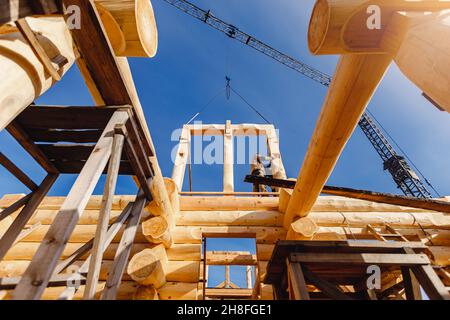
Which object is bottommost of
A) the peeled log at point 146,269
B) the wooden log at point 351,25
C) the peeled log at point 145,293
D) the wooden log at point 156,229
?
the peeled log at point 145,293

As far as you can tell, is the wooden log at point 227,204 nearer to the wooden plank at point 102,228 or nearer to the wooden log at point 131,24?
the wooden plank at point 102,228

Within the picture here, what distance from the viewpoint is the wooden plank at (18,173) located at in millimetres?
3832

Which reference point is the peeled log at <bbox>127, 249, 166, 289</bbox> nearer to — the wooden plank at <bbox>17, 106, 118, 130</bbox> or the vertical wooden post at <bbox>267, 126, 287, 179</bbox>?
the wooden plank at <bbox>17, 106, 118, 130</bbox>

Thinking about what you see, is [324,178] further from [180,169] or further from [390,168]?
[390,168]

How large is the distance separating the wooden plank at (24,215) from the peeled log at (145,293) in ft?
7.05

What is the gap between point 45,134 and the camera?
372 centimetres

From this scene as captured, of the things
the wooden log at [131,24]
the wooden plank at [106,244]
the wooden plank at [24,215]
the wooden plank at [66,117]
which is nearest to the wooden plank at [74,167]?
the wooden plank at [24,215]

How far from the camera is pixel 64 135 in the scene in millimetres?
3730

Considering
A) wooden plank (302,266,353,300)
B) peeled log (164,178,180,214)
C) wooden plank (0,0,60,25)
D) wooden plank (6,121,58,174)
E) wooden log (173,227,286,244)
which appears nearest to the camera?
wooden plank (0,0,60,25)

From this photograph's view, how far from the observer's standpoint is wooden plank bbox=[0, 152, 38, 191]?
383 centimetres

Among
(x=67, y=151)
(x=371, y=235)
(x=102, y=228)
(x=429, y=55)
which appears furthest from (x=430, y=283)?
(x=67, y=151)

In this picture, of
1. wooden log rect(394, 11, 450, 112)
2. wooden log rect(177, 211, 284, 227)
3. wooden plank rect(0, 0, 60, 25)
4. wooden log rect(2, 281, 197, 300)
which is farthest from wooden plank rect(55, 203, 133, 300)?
wooden log rect(394, 11, 450, 112)

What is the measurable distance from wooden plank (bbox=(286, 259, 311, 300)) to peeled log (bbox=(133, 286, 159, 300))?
2.71 metres
